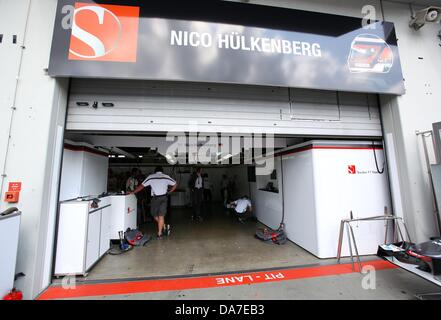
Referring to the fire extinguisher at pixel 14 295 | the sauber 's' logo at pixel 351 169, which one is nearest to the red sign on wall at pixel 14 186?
the fire extinguisher at pixel 14 295

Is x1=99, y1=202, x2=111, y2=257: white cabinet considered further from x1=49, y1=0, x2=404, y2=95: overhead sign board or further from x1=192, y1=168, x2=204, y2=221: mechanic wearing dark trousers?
x1=192, y1=168, x2=204, y2=221: mechanic wearing dark trousers

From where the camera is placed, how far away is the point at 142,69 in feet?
7.61

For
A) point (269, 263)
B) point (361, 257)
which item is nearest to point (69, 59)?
point (269, 263)

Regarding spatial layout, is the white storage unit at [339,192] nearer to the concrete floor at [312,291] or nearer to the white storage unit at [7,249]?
the concrete floor at [312,291]

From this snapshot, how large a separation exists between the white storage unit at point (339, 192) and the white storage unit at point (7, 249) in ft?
12.5

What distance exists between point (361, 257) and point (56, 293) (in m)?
4.30

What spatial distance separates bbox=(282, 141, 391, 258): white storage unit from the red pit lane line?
0.47 meters

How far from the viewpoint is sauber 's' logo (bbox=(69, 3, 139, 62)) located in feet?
7.43

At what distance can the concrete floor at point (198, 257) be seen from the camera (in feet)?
8.38

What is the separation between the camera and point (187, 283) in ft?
7.37

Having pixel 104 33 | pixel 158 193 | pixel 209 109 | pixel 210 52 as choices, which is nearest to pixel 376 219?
pixel 209 109

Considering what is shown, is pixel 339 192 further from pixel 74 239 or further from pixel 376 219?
pixel 74 239

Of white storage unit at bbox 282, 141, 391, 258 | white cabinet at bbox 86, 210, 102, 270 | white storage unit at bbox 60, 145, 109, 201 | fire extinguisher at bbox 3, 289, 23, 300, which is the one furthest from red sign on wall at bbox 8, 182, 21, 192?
white storage unit at bbox 282, 141, 391, 258

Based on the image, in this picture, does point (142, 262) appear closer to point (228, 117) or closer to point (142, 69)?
point (228, 117)
